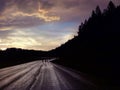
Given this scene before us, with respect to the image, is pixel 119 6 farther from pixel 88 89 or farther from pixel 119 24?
pixel 88 89

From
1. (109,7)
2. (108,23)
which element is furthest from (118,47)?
(109,7)

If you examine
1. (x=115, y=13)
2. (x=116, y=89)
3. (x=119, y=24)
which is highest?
(x=115, y=13)

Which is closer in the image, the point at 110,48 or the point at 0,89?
the point at 0,89

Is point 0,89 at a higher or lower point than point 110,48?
lower

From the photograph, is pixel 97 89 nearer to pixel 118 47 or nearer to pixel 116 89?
pixel 116 89

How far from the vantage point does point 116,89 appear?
14531 mm

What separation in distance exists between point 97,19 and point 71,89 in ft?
331

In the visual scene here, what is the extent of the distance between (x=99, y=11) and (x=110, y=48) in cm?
7360

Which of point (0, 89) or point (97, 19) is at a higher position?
point (97, 19)

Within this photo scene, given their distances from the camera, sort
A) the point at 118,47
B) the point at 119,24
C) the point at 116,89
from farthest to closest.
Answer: the point at 119,24 < the point at 118,47 < the point at 116,89

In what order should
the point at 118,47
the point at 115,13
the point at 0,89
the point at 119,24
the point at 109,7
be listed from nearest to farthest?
the point at 0,89, the point at 118,47, the point at 119,24, the point at 115,13, the point at 109,7

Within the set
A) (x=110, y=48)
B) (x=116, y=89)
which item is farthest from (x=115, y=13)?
(x=116, y=89)

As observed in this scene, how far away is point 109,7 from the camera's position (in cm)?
12112

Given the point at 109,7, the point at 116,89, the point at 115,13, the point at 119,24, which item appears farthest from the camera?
the point at 109,7
